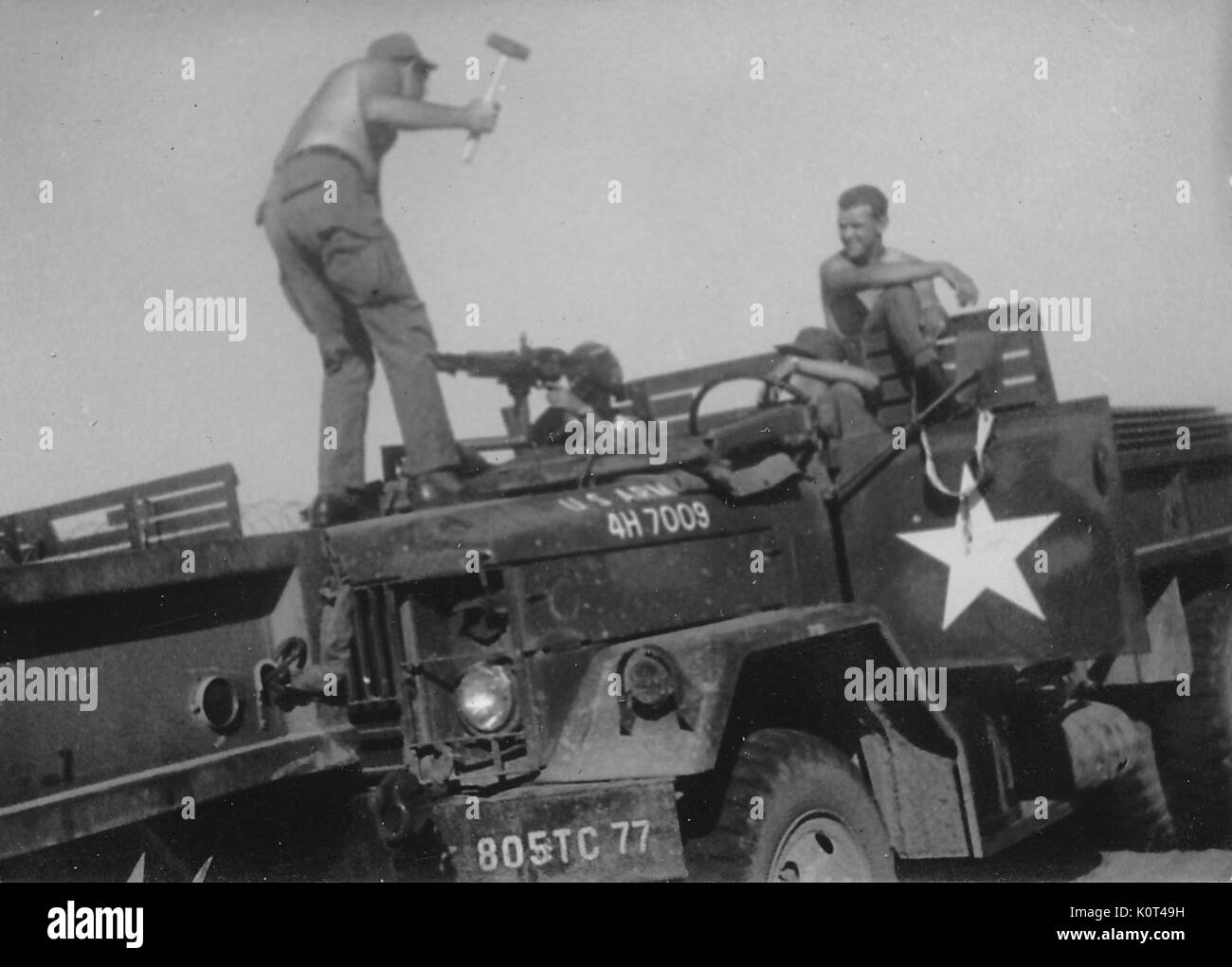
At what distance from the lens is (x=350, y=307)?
5148 millimetres

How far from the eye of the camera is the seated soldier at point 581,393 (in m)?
5.38

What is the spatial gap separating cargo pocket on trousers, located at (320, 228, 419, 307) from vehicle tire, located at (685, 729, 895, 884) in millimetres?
2066

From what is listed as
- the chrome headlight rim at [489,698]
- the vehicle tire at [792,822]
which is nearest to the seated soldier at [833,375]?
the vehicle tire at [792,822]

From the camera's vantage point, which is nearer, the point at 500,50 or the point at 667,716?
the point at 667,716

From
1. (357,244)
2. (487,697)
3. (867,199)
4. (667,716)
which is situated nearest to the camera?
(667,716)

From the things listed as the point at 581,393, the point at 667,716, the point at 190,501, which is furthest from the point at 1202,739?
the point at 190,501

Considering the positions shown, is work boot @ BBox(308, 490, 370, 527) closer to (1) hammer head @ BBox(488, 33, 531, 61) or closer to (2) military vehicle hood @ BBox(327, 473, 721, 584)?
(2) military vehicle hood @ BBox(327, 473, 721, 584)

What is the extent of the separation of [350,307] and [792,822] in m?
2.41

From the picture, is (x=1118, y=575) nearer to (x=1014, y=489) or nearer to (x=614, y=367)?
(x=1014, y=489)

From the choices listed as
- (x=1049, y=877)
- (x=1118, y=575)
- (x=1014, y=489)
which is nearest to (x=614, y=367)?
(x=1014, y=489)

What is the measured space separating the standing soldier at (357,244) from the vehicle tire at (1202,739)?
3.34 m

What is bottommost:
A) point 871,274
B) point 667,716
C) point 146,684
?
point 667,716

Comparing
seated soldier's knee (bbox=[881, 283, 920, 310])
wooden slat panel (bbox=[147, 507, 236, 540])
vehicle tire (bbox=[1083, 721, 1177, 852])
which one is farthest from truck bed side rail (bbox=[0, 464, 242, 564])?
vehicle tire (bbox=[1083, 721, 1177, 852])

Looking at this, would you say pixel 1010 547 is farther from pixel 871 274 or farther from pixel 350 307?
pixel 350 307
